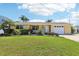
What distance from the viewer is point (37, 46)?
11156 millimetres

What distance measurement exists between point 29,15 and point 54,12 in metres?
0.87

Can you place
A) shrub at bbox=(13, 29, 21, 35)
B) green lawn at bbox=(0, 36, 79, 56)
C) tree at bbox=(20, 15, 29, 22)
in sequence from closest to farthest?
1. green lawn at bbox=(0, 36, 79, 56)
2. tree at bbox=(20, 15, 29, 22)
3. shrub at bbox=(13, 29, 21, 35)

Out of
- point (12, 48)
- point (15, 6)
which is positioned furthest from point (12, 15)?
point (12, 48)

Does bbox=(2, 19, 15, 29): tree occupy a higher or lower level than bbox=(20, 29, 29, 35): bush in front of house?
higher

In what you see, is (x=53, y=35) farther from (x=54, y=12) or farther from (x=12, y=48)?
(x=12, y=48)

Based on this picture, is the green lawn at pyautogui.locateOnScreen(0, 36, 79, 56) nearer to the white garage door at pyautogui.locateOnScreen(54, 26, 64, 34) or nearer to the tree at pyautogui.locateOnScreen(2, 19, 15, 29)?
the white garage door at pyautogui.locateOnScreen(54, 26, 64, 34)

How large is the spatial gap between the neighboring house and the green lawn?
282 millimetres

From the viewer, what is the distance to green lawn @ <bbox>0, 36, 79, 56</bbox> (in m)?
10.9

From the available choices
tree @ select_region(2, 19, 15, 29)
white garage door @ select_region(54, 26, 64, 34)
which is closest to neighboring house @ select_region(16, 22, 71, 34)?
white garage door @ select_region(54, 26, 64, 34)

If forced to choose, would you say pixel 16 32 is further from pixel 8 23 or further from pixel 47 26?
pixel 47 26

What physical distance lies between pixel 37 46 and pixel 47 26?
0.78 m

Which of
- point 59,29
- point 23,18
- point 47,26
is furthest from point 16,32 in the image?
point 59,29

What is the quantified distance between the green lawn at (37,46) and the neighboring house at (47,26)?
28 cm

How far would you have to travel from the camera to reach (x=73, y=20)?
36.4ft
